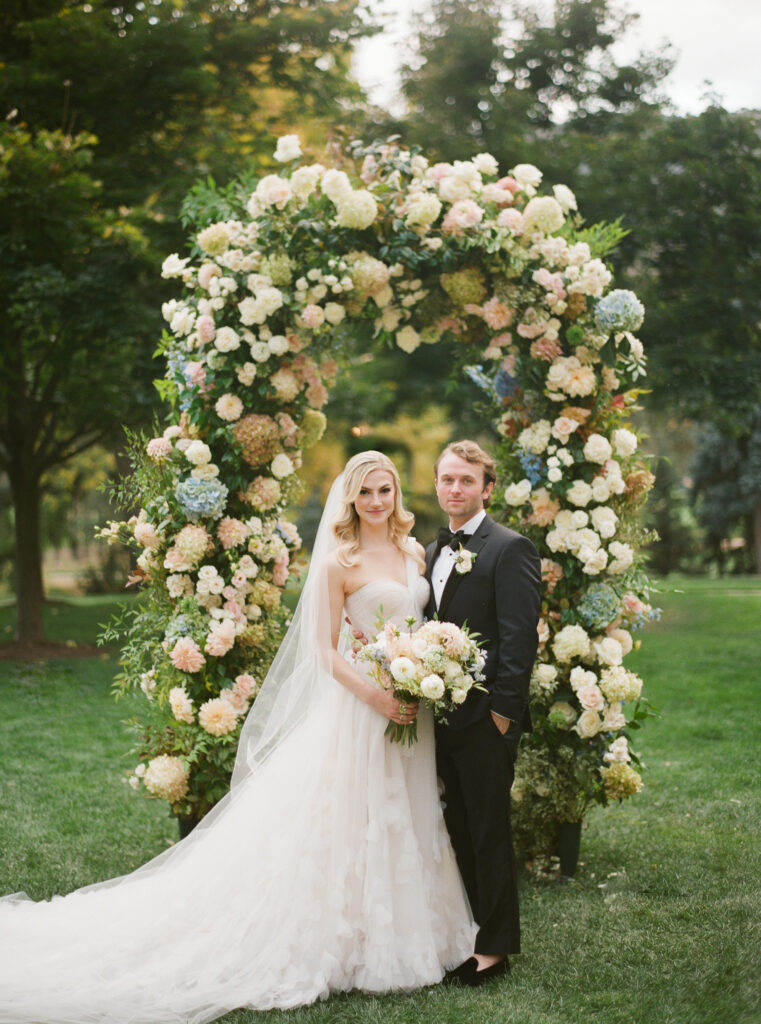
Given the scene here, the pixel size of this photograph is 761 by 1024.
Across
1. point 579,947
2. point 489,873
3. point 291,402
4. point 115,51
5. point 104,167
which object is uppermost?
point 115,51

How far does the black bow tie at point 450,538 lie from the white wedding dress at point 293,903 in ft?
0.65

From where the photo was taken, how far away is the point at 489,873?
13.4ft

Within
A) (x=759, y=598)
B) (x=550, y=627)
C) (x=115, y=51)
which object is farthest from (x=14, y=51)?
(x=759, y=598)

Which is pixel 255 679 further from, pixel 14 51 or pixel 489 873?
pixel 14 51

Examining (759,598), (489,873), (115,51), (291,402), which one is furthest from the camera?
(759,598)

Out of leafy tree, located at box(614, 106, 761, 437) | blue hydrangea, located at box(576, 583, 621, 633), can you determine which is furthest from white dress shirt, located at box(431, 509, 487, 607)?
leafy tree, located at box(614, 106, 761, 437)

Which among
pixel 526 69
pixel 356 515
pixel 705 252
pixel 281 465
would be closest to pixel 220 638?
pixel 281 465

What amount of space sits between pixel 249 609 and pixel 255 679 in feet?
1.26

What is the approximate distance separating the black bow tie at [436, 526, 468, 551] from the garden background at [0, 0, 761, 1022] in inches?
74.2

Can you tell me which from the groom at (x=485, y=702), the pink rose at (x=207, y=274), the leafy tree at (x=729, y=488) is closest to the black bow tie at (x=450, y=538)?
the groom at (x=485, y=702)

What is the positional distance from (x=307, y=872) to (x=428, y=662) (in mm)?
1073

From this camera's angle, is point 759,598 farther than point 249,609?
A: Yes

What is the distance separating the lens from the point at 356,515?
4395 millimetres

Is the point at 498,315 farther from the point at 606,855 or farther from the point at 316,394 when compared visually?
the point at 606,855
